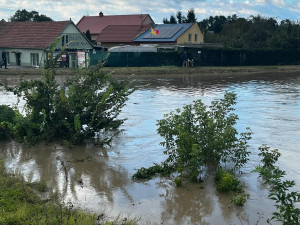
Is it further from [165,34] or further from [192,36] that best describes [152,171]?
[192,36]

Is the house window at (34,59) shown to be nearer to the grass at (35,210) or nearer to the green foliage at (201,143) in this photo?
the green foliage at (201,143)

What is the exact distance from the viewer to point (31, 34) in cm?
4097

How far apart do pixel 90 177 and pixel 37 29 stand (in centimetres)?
3546

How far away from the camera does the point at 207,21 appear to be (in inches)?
3693

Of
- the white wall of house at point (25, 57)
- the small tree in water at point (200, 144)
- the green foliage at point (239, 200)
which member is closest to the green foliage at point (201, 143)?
the small tree in water at point (200, 144)

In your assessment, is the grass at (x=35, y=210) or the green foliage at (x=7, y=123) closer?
the grass at (x=35, y=210)

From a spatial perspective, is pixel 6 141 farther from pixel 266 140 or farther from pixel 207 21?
pixel 207 21

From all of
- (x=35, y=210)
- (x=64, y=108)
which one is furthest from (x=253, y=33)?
(x=35, y=210)

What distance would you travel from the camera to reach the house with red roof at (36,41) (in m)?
38.9

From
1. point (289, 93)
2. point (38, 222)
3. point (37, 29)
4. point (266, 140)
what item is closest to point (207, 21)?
point (37, 29)

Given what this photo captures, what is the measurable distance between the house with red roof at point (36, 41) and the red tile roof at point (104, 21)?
22959mm

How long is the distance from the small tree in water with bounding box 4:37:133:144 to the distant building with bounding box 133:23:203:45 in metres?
38.7

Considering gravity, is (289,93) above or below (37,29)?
below

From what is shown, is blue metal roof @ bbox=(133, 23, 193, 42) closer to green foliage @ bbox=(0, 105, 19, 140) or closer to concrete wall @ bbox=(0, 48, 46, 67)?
concrete wall @ bbox=(0, 48, 46, 67)
